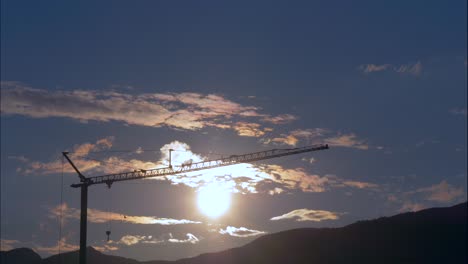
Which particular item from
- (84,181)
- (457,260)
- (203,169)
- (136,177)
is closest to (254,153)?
(203,169)

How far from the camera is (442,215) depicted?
195 meters

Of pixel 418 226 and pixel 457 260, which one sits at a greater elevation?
pixel 418 226

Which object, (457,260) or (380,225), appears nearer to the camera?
(457,260)

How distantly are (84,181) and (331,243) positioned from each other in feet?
247

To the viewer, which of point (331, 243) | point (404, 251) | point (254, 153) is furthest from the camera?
point (331, 243)

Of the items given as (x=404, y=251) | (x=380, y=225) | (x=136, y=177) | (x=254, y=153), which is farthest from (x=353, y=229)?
(x=136, y=177)

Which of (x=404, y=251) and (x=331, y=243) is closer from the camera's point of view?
(x=404, y=251)

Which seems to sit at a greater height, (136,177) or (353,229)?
(136,177)

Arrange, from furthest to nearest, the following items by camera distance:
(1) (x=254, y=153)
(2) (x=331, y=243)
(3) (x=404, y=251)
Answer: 1. (2) (x=331, y=243)
2. (3) (x=404, y=251)
3. (1) (x=254, y=153)

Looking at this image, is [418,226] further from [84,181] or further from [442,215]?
[84,181]

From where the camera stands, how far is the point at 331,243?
195 m

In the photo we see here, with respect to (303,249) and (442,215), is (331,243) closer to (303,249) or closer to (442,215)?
(303,249)

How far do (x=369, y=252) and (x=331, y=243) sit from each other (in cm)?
1320

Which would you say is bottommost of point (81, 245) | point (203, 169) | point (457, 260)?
point (457, 260)
